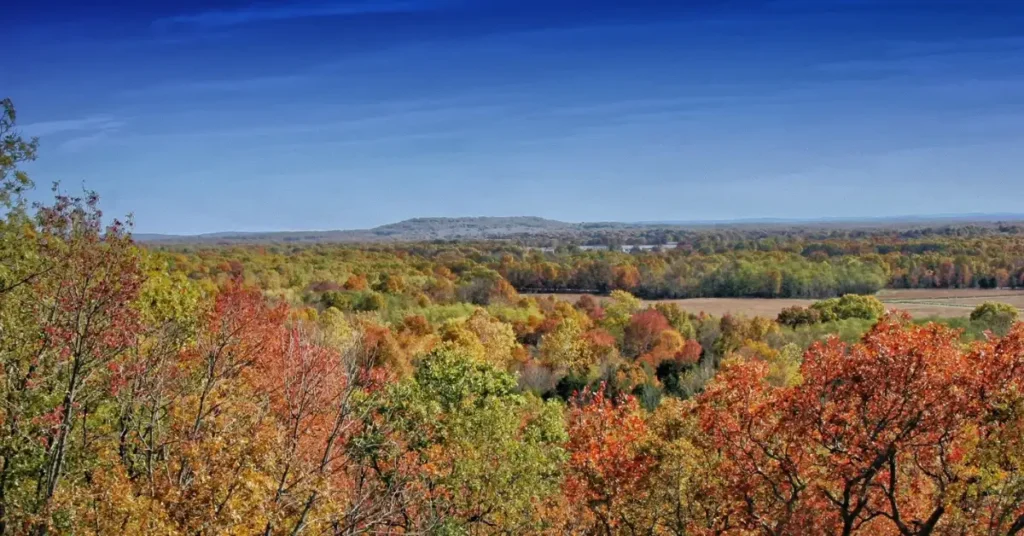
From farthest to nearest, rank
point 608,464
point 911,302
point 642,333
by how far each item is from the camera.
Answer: point 911,302
point 642,333
point 608,464

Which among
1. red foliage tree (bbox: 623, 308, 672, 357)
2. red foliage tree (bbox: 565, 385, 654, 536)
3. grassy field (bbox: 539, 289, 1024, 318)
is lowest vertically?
grassy field (bbox: 539, 289, 1024, 318)

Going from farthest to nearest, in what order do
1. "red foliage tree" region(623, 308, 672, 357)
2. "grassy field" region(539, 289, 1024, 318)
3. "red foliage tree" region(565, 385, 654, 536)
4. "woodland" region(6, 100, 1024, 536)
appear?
1. "grassy field" region(539, 289, 1024, 318)
2. "red foliage tree" region(623, 308, 672, 357)
3. "red foliage tree" region(565, 385, 654, 536)
4. "woodland" region(6, 100, 1024, 536)

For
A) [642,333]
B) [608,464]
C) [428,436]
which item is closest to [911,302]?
[642,333]

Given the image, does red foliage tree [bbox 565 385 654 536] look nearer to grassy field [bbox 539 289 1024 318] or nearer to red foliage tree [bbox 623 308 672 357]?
red foliage tree [bbox 623 308 672 357]

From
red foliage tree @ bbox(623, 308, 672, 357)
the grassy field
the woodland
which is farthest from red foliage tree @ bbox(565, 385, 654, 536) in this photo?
the grassy field

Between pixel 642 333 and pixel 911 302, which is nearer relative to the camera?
pixel 642 333

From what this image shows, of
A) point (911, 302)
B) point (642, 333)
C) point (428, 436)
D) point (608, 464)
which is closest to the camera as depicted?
point (608, 464)

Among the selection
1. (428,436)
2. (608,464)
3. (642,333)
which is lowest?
(642,333)

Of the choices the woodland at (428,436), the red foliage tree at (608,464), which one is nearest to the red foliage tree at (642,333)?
the woodland at (428,436)

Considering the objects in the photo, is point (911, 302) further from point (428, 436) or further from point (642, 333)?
point (428, 436)

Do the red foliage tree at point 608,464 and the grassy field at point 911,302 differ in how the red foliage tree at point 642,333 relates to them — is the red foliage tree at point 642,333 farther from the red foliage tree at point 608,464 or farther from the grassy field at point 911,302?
the red foliage tree at point 608,464
